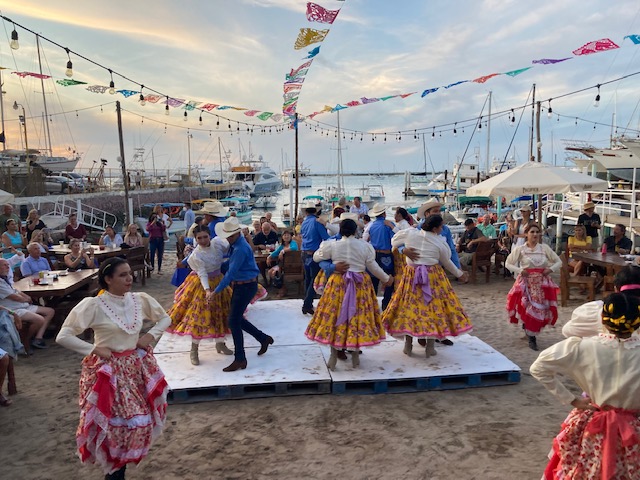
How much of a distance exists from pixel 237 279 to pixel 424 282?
2.01 m

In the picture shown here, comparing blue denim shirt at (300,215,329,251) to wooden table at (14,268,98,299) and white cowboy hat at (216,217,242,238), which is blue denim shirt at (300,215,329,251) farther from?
wooden table at (14,268,98,299)

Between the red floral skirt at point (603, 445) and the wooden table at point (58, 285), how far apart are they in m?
6.50

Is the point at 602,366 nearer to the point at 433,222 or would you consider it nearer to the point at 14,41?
the point at 433,222

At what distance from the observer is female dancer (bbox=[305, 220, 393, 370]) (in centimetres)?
500

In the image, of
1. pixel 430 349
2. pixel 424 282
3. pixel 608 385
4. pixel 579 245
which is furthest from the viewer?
pixel 579 245

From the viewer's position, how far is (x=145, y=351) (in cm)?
322

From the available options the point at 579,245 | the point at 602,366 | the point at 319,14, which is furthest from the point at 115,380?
the point at 579,245

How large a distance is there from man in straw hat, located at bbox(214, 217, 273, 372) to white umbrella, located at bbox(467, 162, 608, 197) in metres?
5.08

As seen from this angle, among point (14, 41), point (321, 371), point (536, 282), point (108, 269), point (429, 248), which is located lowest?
point (321, 371)

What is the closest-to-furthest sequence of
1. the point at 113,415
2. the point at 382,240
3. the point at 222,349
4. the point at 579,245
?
the point at 113,415
the point at 222,349
the point at 382,240
the point at 579,245

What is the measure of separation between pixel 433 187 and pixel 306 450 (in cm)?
4514

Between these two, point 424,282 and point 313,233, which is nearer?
point 424,282

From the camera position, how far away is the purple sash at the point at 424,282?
17.2 ft

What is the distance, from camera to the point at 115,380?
300 cm
